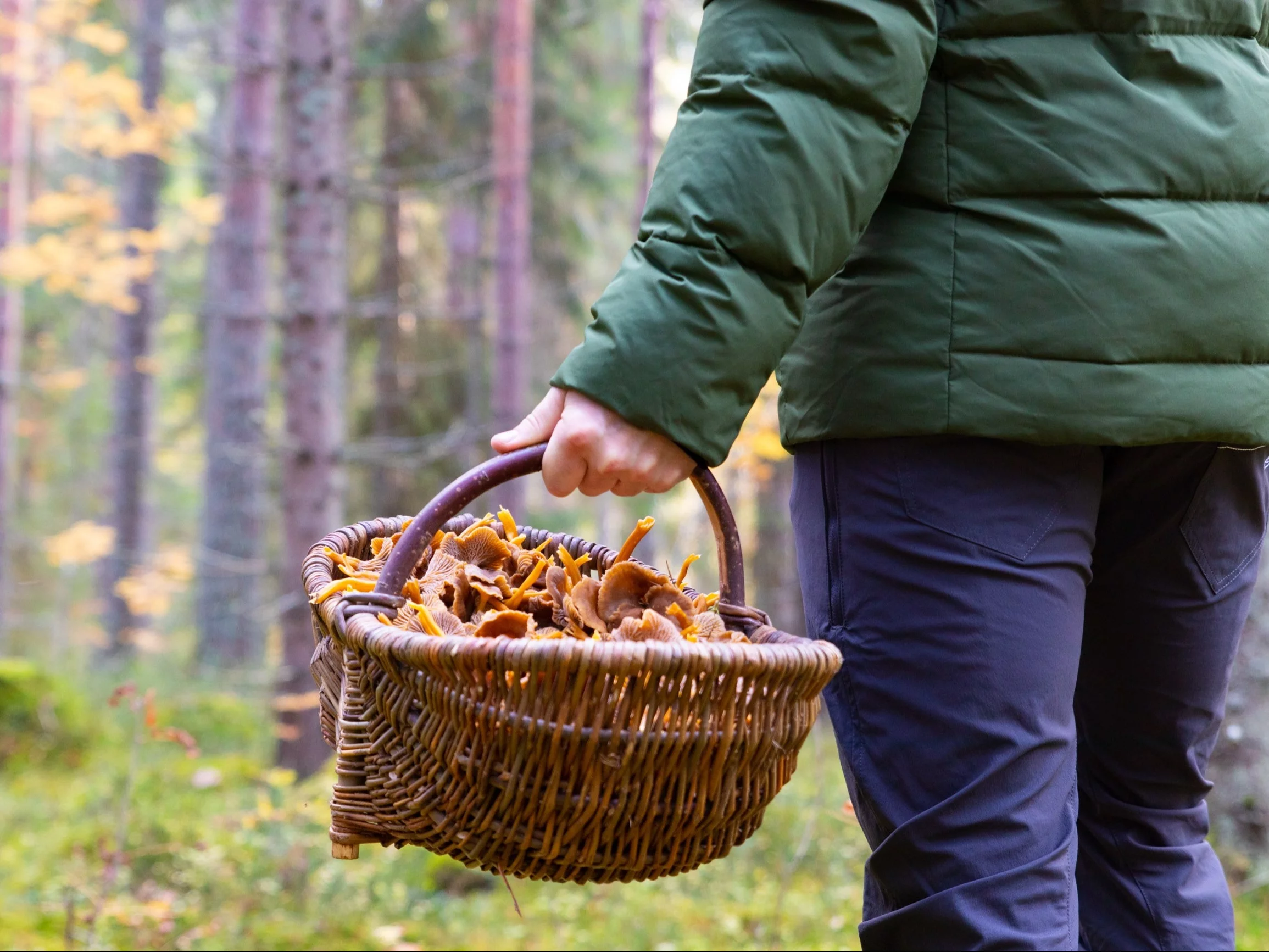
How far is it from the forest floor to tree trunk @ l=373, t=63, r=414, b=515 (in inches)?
163

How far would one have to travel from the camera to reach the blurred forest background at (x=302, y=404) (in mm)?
3279

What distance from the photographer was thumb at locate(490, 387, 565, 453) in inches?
55.7

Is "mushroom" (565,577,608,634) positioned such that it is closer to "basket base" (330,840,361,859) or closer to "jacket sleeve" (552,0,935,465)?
"jacket sleeve" (552,0,935,465)

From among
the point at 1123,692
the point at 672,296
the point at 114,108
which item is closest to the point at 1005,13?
the point at 672,296

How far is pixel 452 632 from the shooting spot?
4.63 feet

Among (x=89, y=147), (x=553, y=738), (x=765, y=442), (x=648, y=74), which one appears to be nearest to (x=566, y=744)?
(x=553, y=738)

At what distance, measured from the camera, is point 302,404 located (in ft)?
16.5

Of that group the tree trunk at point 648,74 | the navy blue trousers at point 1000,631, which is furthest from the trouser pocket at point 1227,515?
the tree trunk at point 648,74

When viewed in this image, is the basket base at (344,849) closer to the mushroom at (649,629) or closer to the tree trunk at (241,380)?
the mushroom at (649,629)

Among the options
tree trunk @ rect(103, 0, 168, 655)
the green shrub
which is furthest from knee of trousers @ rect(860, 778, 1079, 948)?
tree trunk @ rect(103, 0, 168, 655)

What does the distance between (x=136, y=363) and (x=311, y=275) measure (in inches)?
262

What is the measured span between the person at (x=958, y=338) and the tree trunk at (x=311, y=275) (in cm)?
382

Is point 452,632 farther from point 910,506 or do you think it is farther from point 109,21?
point 109,21

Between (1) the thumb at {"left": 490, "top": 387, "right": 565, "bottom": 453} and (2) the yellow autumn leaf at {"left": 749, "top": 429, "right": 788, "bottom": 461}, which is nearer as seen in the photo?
(1) the thumb at {"left": 490, "top": 387, "right": 565, "bottom": 453}
